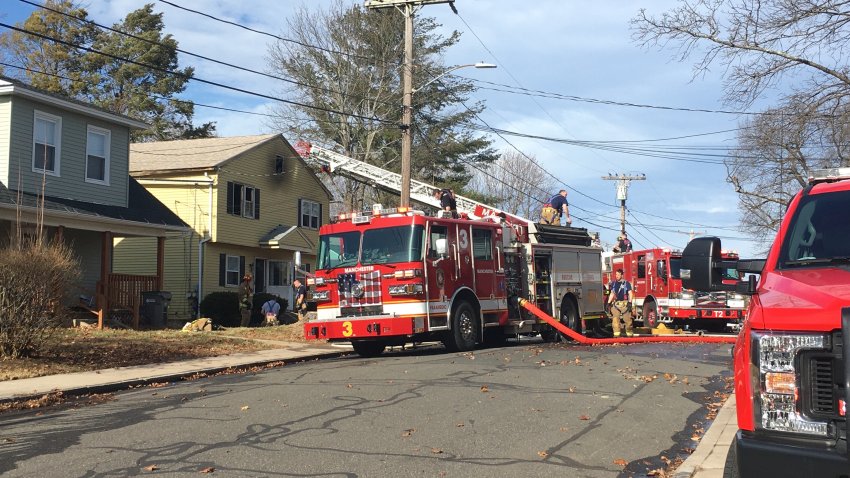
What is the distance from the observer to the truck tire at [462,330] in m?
15.0

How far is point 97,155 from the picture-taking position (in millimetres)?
22531

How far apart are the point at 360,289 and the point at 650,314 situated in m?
14.8

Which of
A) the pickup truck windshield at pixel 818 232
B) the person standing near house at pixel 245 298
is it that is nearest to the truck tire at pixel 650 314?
the person standing near house at pixel 245 298

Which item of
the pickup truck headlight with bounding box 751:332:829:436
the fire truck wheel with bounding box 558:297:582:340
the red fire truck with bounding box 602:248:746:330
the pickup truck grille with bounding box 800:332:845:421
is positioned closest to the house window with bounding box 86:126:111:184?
the fire truck wheel with bounding box 558:297:582:340

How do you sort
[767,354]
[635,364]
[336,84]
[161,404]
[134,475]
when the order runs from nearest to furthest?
[767,354]
[134,475]
[161,404]
[635,364]
[336,84]

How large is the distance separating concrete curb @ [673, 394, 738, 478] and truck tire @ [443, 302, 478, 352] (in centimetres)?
716

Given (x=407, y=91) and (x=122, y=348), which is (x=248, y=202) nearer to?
(x=407, y=91)

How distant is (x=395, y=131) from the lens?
41094 mm

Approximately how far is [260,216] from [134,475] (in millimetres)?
25965

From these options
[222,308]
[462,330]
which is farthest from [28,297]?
[222,308]

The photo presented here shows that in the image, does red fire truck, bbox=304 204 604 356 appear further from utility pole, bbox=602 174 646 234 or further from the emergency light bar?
utility pole, bbox=602 174 646 234

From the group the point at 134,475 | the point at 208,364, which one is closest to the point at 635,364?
the point at 208,364

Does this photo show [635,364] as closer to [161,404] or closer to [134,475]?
[161,404]

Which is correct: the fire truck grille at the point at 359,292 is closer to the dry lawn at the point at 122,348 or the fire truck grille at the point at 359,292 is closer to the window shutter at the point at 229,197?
the dry lawn at the point at 122,348
